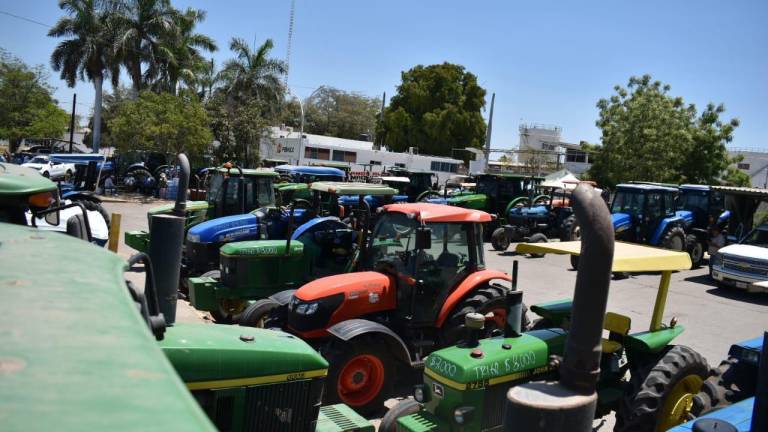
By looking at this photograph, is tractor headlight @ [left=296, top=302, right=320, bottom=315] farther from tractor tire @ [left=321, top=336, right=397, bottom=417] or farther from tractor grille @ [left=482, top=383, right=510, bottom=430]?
tractor grille @ [left=482, top=383, right=510, bottom=430]

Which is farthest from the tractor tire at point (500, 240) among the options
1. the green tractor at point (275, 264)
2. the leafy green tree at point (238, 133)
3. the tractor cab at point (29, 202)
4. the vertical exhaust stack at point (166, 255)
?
the leafy green tree at point (238, 133)

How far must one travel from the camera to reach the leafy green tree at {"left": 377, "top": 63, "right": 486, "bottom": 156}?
50.2 meters

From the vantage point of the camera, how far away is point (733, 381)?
5.62m

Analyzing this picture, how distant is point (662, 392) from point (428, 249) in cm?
265

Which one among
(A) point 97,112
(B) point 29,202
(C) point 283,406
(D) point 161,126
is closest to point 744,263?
(C) point 283,406

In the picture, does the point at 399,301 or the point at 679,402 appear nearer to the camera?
the point at 679,402

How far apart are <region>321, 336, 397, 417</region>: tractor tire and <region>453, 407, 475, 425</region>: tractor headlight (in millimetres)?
1445

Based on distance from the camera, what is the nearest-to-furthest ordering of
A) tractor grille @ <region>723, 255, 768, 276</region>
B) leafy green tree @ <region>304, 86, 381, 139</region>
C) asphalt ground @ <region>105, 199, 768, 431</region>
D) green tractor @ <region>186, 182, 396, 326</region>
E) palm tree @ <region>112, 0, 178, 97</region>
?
green tractor @ <region>186, 182, 396, 326</region> < asphalt ground @ <region>105, 199, 768, 431</region> < tractor grille @ <region>723, 255, 768, 276</region> < palm tree @ <region>112, 0, 178, 97</region> < leafy green tree @ <region>304, 86, 381, 139</region>

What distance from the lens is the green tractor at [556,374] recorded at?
482cm

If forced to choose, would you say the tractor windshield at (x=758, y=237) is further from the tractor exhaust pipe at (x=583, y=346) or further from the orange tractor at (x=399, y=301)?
the tractor exhaust pipe at (x=583, y=346)

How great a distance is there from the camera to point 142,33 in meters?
34.8

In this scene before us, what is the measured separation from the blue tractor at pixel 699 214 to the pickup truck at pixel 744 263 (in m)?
3.32

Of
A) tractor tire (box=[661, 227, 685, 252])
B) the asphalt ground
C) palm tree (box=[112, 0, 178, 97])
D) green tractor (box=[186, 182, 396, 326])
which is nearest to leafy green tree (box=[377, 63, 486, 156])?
palm tree (box=[112, 0, 178, 97])

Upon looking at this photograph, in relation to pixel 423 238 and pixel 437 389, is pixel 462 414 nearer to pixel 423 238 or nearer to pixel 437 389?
pixel 437 389
